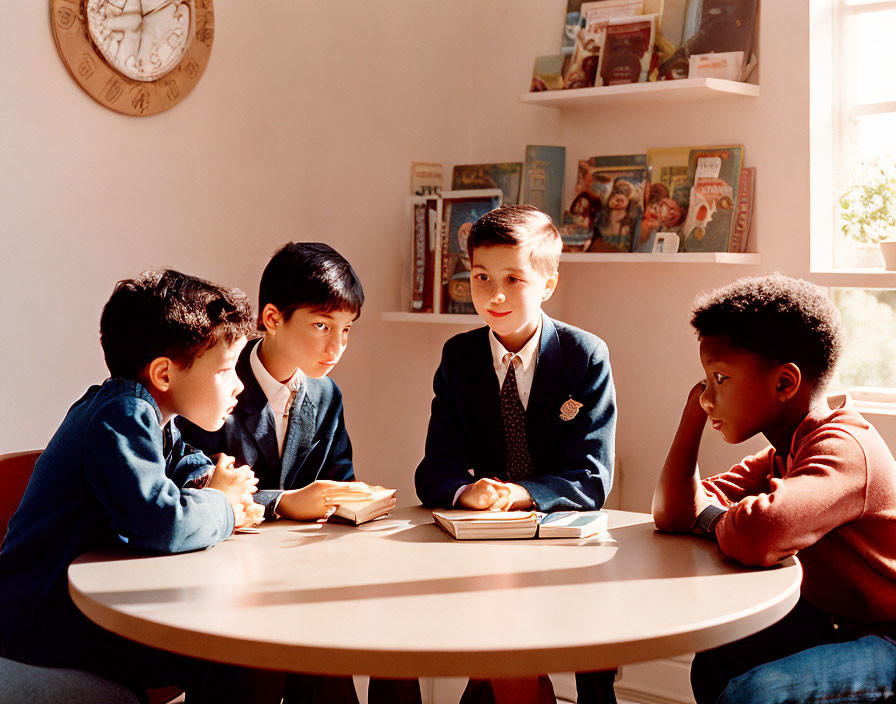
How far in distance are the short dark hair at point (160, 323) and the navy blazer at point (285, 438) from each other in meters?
0.30

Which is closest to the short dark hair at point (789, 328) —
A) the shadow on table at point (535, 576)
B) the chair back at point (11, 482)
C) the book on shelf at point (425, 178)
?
the shadow on table at point (535, 576)

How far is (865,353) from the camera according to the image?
264 centimetres

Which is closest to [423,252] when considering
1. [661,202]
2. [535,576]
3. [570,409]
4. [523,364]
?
[661,202]

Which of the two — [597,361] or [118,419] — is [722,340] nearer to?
[597,361]

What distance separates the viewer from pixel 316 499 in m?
1.72

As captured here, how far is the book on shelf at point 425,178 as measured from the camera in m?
3.09

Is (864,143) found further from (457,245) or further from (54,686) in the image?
(54,686)

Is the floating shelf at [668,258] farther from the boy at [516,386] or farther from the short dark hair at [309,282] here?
the short dark hair at [309,282]

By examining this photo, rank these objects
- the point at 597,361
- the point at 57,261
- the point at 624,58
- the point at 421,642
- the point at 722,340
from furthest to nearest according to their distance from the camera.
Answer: the point at 624,58 < the point at 57,261 < the point at 597,361 < the point at 722,340 < the point at 421,642

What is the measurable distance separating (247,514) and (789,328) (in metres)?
0.95

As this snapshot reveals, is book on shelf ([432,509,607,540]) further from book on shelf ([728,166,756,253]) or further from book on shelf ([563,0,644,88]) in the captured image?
Answer: book on shelf ([563,0,644,88])

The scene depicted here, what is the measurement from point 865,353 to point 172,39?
1964 mm

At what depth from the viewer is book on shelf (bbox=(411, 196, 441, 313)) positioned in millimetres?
2938

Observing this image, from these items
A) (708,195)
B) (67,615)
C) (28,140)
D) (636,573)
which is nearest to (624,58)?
(708,195)
